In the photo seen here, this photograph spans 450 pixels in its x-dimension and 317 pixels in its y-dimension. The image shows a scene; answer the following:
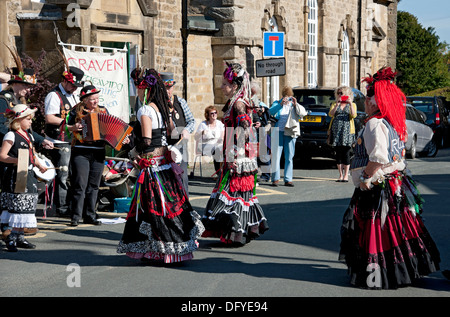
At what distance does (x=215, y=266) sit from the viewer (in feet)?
25.6

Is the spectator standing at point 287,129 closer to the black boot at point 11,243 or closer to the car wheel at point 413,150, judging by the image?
the black boot at point 11,243

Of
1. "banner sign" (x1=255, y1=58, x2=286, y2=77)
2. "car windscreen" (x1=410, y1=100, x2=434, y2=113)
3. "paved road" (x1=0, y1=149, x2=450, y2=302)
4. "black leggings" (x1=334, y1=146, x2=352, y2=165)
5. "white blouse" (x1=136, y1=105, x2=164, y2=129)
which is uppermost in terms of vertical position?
"banner sign" (x1=255, y1=58, x2=286, y2=77)

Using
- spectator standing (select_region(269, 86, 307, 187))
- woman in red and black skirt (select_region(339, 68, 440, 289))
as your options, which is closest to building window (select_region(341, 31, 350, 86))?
spectator standing (select_region(269, 86, 307, 187))

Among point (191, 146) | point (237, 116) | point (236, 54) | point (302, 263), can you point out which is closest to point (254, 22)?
point (236, 54)

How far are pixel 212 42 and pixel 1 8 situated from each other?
7.13 metres

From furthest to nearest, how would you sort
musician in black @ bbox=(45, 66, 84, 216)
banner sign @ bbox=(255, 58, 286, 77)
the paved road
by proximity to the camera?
banner sign @ bbox=(255, 58, 286, 77) → musician in black @ bbox=(45, 66, 84, 216) → the paved road

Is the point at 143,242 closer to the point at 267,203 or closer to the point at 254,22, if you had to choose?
the point at 267,203

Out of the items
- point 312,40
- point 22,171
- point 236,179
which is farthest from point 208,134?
point 312,40

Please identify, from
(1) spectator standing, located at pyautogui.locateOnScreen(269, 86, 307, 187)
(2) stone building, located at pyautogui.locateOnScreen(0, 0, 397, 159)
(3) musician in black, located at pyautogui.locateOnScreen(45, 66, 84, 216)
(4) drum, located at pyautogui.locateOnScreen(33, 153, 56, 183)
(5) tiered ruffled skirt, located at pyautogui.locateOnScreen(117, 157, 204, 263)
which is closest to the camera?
(5) tiered ruffled skirt, located at pyautogui.locateOnScreen(117, 157, 204, 263)

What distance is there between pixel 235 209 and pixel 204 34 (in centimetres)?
1245

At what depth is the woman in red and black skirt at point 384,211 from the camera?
6648 mm

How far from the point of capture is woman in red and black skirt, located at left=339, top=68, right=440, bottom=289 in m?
6.65

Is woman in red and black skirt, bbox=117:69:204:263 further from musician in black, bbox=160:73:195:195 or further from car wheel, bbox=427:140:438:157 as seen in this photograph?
car wheel, bbox=427:140:438:157

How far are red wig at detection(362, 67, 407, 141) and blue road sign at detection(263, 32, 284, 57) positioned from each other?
10827 mm
